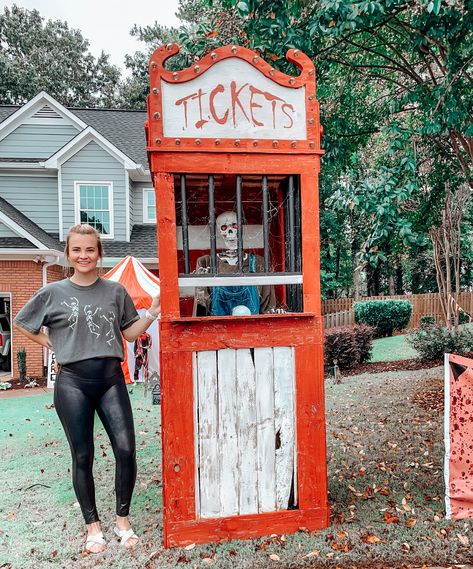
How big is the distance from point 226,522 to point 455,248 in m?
11.2

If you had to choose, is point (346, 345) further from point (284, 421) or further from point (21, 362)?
point (284, 421)

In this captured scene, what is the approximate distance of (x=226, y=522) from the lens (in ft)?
10.9

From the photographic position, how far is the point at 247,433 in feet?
Answer: 11.0

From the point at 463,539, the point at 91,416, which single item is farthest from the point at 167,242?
the point at 463,539

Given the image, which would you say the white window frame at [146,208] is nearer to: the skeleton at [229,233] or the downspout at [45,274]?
the downspout at [45,274]

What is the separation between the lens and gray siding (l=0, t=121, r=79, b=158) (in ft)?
44.3

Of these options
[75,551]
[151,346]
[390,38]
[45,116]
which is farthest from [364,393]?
[45,116]

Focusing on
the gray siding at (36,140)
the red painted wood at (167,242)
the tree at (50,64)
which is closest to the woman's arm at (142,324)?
the red painted wood at (167,242)

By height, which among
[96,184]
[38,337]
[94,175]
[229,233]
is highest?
[94,175]

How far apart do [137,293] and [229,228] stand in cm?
656

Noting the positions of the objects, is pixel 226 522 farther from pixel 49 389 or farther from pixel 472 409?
pixel 49 389

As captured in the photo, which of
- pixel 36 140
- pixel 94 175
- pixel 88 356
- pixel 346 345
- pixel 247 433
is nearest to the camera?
pixel 88 356

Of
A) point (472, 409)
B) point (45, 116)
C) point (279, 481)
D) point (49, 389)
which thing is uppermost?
point (45, 116)

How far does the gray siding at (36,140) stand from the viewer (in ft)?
44.3
